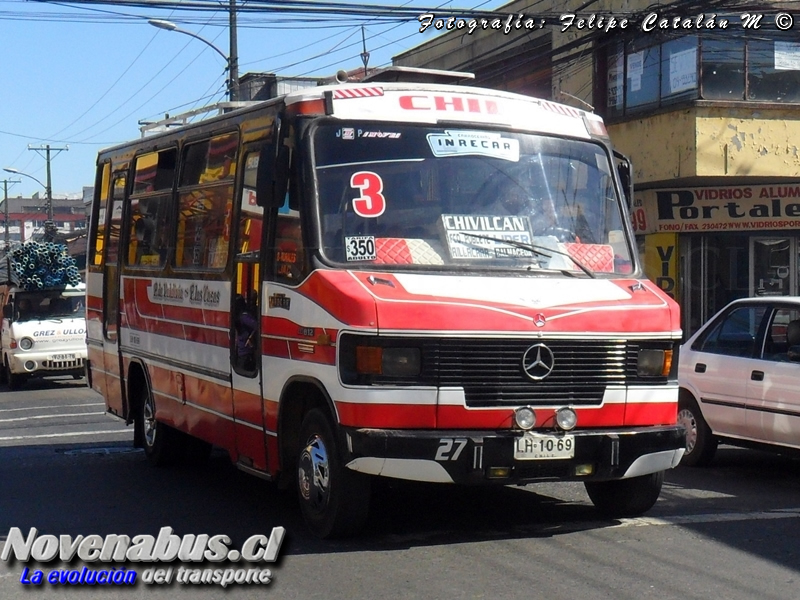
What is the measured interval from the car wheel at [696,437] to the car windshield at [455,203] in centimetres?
296

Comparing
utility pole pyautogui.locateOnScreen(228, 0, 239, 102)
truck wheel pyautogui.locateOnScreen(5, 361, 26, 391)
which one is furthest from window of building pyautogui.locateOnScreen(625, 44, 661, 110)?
truck wheel pyautogui.locateOnScreen(5, 361, 26, 391)

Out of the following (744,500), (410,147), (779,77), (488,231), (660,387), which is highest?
(779,77)

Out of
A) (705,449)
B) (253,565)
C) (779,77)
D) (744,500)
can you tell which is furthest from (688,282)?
(253,565)

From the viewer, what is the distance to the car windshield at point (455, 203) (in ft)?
23.0

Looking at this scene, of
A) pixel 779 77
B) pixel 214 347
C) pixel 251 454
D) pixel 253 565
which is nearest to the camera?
pixel 253 565

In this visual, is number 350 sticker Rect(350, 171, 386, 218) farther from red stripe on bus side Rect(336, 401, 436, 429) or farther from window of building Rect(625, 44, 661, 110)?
window of building Rect(625, 44, 661, 110)

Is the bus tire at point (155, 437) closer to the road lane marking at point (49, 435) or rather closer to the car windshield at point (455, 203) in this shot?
the road lane marking at point (49, 435)

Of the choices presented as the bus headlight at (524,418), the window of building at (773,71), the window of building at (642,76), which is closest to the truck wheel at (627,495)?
the bus headlight at (524,418)

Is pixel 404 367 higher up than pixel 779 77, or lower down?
lower down

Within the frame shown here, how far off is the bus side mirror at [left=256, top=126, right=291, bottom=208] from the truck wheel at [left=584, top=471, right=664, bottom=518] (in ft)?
9.33

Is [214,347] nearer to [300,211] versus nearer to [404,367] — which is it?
[300,211]

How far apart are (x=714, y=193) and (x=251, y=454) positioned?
50.8ft

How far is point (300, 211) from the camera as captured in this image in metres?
7.06

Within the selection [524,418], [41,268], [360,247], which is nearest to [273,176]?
[360,247]
